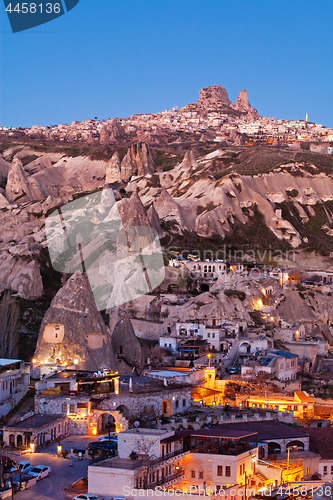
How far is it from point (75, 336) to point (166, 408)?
9281 mm

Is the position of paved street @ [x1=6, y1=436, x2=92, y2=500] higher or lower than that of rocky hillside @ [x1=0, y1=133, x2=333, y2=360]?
lower

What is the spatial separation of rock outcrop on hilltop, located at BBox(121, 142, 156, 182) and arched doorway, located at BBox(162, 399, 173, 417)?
324ft

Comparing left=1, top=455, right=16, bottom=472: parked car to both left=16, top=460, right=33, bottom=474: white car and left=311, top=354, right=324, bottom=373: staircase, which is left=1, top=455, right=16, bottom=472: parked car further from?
left=311, top=354, right=324, bottom=373: staircase

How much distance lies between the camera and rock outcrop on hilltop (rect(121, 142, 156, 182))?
463 feet

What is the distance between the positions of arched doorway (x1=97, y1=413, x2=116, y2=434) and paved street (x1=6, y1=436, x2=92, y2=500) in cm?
127

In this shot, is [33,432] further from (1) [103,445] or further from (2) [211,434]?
(2) [211,434]

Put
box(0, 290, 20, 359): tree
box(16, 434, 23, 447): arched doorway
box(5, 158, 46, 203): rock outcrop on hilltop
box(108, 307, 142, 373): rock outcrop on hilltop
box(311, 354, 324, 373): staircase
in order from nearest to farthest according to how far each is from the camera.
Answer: box(16, 434, 23, 447): arched doorway, box(108, 307, 142, 373): rock outcrop on hilltop, box(0, 290, 20, 359): tree, box(311, 354, 324, 373): staircase, box(5, 158, 46, 203): rock outcrop on hilltop

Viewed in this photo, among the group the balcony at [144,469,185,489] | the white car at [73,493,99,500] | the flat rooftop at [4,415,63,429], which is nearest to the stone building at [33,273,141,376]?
the flat rooftop at [4,415,63,429]

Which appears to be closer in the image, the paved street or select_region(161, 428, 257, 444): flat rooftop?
the paved street

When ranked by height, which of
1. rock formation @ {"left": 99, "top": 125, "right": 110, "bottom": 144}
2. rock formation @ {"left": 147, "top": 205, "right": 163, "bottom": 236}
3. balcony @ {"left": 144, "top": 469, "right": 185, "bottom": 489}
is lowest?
balcony @ {"left": 144, "top": 469, "right": 185, "bottom": 489}

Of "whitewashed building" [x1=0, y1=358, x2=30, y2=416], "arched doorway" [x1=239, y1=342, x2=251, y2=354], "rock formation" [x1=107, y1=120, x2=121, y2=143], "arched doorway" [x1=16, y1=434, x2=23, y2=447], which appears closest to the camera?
"arched doorway" [x1=16, y1=434, x2=23, y2=447]

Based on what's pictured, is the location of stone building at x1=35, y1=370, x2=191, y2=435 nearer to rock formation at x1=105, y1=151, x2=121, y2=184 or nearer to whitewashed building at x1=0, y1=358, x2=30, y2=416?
whitewashed building at x1=0, y1=358, x2=30, y2=416

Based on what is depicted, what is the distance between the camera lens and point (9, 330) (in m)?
60.6

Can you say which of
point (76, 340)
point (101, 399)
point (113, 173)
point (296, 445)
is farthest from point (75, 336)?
point (113, 173)
